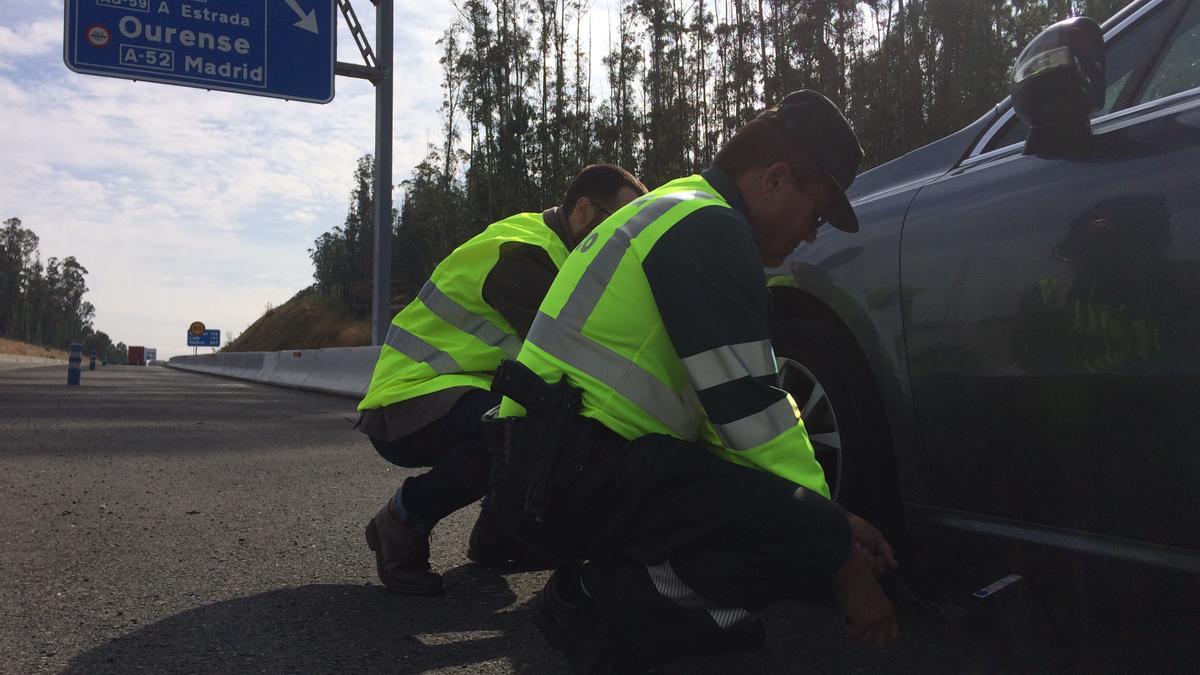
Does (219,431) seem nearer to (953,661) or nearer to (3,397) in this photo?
(3,397)

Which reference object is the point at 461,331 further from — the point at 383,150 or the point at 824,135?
the point at 383,150

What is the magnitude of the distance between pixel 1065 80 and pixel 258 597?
2.61m

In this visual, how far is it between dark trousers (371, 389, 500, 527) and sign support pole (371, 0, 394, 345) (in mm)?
9125

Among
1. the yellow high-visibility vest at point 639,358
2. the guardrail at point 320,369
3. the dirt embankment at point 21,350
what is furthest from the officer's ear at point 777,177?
the dirt embankment at point 21,350

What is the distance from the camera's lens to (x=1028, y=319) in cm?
210

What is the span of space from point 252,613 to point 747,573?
156 centimetres

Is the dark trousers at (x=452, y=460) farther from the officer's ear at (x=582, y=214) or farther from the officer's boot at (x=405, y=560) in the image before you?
the officer's ear at (x=582, y=214)

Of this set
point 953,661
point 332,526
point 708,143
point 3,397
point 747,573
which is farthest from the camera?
point 708,143

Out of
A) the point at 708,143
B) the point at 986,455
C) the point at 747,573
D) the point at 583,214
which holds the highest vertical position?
the point at 708,143

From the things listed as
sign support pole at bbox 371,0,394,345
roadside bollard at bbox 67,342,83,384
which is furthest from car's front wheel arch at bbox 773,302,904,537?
roadside bollard at bbox 67,342,83,384

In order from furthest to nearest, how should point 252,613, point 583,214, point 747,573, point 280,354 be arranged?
1. point 280,354
2. point 583,214
3. point 252,613
4. point 747,573

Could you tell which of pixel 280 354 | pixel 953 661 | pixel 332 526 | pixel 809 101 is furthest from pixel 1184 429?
pixel 280 354

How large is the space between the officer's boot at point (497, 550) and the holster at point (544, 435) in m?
1.22

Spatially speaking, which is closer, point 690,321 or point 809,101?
point 690,321
